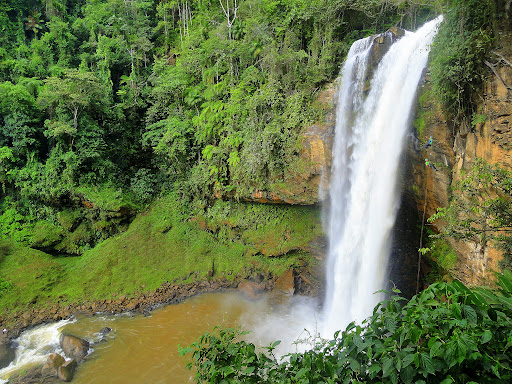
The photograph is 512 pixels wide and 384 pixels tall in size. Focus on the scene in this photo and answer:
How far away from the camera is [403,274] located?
32.3 ft

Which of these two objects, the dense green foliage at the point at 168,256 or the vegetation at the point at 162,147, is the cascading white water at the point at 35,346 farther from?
the vegetation at the point at 162,147

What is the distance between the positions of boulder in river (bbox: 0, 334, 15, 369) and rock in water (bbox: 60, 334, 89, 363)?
136cm

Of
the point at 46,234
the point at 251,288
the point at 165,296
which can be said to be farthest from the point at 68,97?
the point at 251,288

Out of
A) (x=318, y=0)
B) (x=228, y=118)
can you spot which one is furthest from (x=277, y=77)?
(x=318, y=0)

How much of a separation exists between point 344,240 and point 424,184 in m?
3.19

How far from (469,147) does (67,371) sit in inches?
461

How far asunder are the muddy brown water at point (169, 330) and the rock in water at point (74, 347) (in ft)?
0.86

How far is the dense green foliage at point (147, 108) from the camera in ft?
38.5

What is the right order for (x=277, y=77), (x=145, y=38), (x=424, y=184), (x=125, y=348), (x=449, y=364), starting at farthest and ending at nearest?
1. (x=145, y=38)
2. (x=277, y=77)
3. (x=125, y=348)
4. (x=424, y=184)
5. (x=449, y=364)

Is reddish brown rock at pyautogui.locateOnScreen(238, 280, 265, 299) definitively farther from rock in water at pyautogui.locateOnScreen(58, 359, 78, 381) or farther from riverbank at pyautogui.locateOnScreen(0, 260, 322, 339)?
rock in water at pyautogui.locateOnScreen(58, 359, 78, 381)

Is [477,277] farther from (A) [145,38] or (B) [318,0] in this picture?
(A) [145,38]

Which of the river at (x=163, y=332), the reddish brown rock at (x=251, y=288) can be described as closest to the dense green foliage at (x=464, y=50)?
the river at (x=163, y=332)

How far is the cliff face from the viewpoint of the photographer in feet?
19.7

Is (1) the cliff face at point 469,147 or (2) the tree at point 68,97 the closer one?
(1) the cliff face at point 469,147
